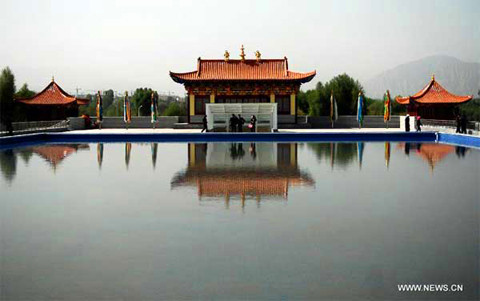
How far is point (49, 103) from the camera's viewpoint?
4338 cm

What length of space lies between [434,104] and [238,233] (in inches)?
1449

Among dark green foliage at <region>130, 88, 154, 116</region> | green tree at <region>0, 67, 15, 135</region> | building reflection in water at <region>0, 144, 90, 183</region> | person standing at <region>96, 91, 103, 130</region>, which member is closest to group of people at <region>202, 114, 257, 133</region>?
person standing at <region>96, 91, 103, 130</region>

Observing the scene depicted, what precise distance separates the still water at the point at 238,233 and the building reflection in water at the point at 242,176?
0.05 metres

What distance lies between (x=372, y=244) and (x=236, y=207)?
3.00m

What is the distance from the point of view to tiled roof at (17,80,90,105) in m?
43.5

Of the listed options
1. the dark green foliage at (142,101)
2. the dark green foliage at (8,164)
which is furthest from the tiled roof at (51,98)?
the dark green foliage at (142,101)

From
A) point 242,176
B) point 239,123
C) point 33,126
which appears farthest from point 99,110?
point 242,176

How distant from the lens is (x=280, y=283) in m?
5.47

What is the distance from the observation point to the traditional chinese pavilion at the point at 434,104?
133 ft

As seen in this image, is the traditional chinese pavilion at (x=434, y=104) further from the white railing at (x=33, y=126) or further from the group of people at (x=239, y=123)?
the white railing at (x=33, y=126)

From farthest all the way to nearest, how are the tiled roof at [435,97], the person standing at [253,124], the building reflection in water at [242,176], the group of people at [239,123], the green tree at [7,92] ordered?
the green tree at [7,92], the tiled roof at [435,97], the group of people at [239,123], the person standing at [253,124], the building reflection in water at [242,176]

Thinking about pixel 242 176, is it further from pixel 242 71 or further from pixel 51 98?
pixel 51 98

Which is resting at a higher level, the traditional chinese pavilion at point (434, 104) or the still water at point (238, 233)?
the traditional chinese pavilion at point (434, 104)

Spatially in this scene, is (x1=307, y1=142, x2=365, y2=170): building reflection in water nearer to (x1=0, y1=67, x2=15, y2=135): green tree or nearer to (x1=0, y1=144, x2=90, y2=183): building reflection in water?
(x1=0, y1=144, x2=90, y2=183): building reflection in water
